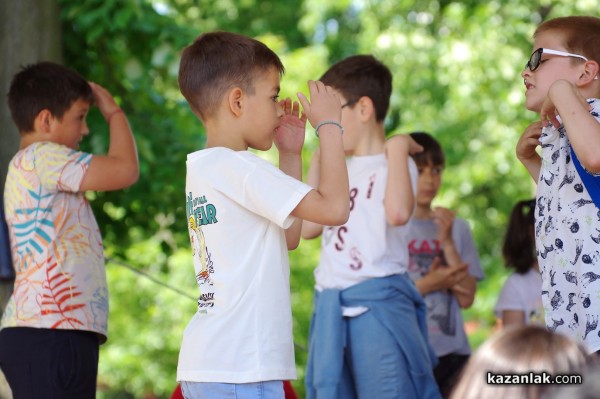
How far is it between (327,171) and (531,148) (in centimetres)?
90

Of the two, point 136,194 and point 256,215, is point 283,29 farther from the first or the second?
point 256,215

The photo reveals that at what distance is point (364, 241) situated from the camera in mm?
4168

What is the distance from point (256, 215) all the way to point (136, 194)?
3.04 metres

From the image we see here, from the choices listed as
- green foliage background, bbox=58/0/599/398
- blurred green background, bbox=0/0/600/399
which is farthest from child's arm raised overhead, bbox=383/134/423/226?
green foliage background, bbox=58/0/599/398

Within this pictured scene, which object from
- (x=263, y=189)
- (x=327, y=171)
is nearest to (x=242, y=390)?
(x=263, y=189)

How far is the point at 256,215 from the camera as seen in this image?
10.1 feet

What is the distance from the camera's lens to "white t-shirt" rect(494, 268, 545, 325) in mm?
5199

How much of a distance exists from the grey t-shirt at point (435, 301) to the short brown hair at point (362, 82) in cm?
90

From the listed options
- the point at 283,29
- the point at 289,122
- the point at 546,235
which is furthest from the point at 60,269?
the point at 283,29

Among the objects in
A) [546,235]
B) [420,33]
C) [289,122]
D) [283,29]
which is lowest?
[546,235]

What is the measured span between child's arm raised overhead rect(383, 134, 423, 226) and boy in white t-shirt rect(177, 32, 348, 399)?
920 mm

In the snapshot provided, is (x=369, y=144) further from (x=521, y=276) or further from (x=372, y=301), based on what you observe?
(x=521, y=276)

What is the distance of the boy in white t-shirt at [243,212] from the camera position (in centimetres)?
297

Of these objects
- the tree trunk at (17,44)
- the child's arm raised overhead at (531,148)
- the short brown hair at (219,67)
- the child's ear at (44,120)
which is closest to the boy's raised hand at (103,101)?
the child's ear at (44,120)
